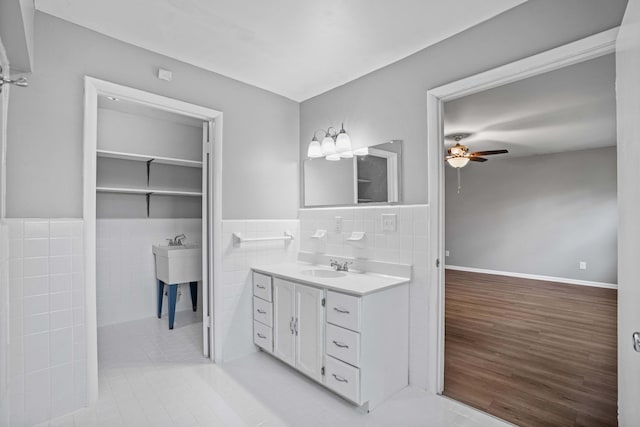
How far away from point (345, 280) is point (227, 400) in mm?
1083

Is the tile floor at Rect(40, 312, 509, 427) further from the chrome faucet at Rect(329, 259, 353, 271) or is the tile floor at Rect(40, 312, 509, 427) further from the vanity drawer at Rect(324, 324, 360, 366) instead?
the chrome faucet at Rect(329, 259, 353, 271)

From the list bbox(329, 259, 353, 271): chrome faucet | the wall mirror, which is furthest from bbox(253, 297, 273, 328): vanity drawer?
the wall mirror

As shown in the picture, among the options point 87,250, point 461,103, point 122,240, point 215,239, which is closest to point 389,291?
point 215,239

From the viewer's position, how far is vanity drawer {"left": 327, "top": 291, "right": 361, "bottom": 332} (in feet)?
6.10

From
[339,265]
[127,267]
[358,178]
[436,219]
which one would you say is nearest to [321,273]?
[339,265]

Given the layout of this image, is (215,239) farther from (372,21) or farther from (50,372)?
(372,21)

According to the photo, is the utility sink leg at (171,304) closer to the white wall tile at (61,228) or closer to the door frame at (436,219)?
the white wall tile at (61,228)

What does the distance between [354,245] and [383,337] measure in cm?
79

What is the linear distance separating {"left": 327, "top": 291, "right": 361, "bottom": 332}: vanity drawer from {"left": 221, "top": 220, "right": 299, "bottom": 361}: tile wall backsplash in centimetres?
97

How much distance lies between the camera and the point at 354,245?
258 cm

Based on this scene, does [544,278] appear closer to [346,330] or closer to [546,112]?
[546,112]

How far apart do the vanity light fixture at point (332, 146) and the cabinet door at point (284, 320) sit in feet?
3.83

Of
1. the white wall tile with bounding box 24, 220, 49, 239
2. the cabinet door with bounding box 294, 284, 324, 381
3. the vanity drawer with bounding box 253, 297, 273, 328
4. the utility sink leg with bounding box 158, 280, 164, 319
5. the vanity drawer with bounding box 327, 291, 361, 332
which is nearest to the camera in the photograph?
the white wall tile with bounding box 24, 220, 49, 239

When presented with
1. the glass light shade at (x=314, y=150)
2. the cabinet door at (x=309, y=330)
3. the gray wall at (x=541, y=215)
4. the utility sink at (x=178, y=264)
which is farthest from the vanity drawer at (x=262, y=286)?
the gray wall at (x=541, y=215)
